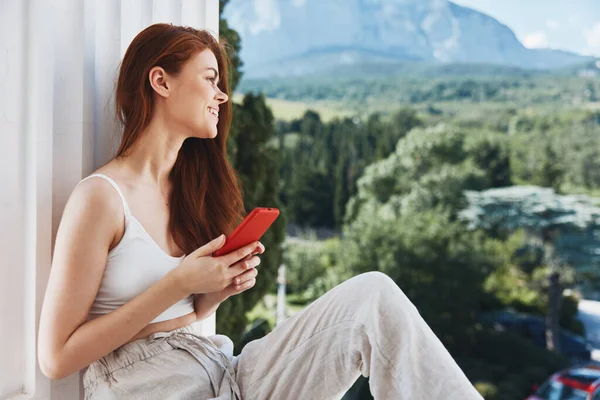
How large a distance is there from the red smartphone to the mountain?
24.8ft

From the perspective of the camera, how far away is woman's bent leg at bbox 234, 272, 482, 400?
113cm

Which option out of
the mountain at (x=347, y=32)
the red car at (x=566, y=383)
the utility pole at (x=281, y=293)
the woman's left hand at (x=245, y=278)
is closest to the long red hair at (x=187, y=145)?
the woman's left hand at (x=245, y=278)

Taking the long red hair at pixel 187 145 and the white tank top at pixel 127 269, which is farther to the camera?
the long red hair at pixel 187 145

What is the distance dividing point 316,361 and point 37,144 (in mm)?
597

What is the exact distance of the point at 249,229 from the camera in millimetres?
1113

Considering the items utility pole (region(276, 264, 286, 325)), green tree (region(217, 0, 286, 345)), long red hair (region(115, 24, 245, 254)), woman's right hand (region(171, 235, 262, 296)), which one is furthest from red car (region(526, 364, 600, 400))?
woman's right hand (region(171, 235, 262, 296))

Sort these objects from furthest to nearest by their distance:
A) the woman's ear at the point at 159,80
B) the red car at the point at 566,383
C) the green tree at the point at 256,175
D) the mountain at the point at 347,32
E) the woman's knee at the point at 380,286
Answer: the mountain at the point at 347,32
the red car at the point at 566,383
the green tree at the point at 256,175
the woman's ear at the point at 159,80
the woman's knee at the point at 380,286

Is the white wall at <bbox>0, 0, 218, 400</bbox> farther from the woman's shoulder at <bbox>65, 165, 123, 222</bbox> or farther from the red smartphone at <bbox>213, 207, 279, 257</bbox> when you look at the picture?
the red smartphone at <bbox>213, 207, 279, 257</bbox>

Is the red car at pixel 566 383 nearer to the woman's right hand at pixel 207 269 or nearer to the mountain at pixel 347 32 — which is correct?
the mountain at pixel 347 32

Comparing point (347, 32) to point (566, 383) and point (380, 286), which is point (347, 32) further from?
point (380, 286)

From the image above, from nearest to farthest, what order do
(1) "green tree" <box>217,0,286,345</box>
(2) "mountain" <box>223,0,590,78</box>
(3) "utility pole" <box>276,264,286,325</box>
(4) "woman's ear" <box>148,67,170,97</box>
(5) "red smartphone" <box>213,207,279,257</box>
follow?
(5) "red smartphone" <box>213,207,279,257</box> → (4) "woman's ear" <box>148,67,170,97</box> → (1) "green tree" <box>217,0,286,345</box> → (3) "utility pole" <box>276,264,286,325</box> → (2) "mountain" <box>223,0,590,78</box>

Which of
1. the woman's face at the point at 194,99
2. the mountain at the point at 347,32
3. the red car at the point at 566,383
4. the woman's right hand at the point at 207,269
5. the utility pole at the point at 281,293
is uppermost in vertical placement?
the mountain at the point at 347,32

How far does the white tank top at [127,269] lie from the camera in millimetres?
1181

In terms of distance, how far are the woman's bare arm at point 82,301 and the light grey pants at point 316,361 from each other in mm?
86
